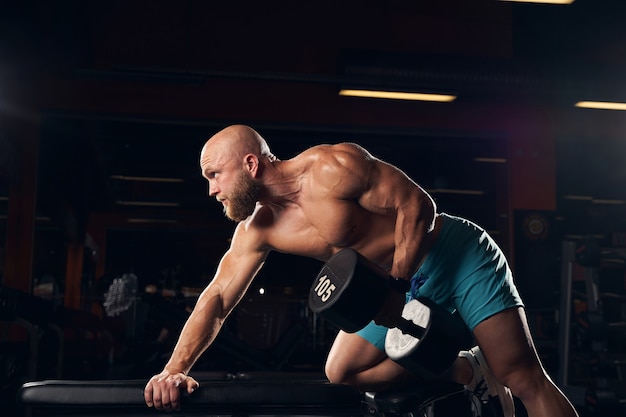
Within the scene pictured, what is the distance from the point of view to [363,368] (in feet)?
7.04

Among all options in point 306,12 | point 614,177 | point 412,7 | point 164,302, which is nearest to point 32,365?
point 164,302

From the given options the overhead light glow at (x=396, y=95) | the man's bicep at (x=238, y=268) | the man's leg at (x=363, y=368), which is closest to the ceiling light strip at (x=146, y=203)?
the overhead light glow at (x=396, y=95)

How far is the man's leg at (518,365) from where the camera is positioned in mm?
1923

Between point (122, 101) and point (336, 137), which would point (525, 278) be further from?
point (122, 101)

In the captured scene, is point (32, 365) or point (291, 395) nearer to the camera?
point (291, 395)

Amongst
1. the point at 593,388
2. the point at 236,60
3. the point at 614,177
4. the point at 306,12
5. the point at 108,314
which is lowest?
the point at 593,388

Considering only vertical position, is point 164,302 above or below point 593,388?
above

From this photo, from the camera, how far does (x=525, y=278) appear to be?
5.84 m

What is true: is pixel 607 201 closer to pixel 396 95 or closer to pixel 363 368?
pixel 396 95

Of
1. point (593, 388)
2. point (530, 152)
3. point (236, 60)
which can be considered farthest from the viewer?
point (530, 152)

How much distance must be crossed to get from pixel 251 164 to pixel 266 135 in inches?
149

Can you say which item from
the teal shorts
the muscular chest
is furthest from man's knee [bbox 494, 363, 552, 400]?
Answer: the muscular chest

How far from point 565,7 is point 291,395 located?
457 cm

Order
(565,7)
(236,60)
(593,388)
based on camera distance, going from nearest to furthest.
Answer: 1. (593,388)
2. (565,7)
3. (236,60)
